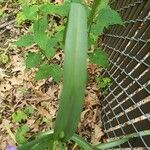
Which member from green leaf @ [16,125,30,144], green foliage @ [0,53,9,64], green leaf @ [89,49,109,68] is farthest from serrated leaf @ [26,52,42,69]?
green foliage @ [0,53,9,64]

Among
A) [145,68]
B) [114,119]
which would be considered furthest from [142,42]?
[114,119]

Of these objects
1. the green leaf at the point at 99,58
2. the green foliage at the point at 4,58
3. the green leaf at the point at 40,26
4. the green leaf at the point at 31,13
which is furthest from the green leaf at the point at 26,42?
the green foliage at the point at 4,58

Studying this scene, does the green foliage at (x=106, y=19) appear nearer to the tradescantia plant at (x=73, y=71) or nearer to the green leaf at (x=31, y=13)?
the green leaf at (x=31, y=13)

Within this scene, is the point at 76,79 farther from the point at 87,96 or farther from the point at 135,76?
the point at 87,96

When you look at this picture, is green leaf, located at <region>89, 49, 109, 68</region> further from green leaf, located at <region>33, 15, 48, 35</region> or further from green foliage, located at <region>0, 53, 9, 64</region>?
green foliage, located at <region>0, 53, 9, 64</region>

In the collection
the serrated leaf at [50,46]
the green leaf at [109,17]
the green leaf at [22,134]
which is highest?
the green leaf at [109,17]

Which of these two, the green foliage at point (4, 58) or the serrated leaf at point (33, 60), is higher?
the serrated leaf at point (33, 60)
